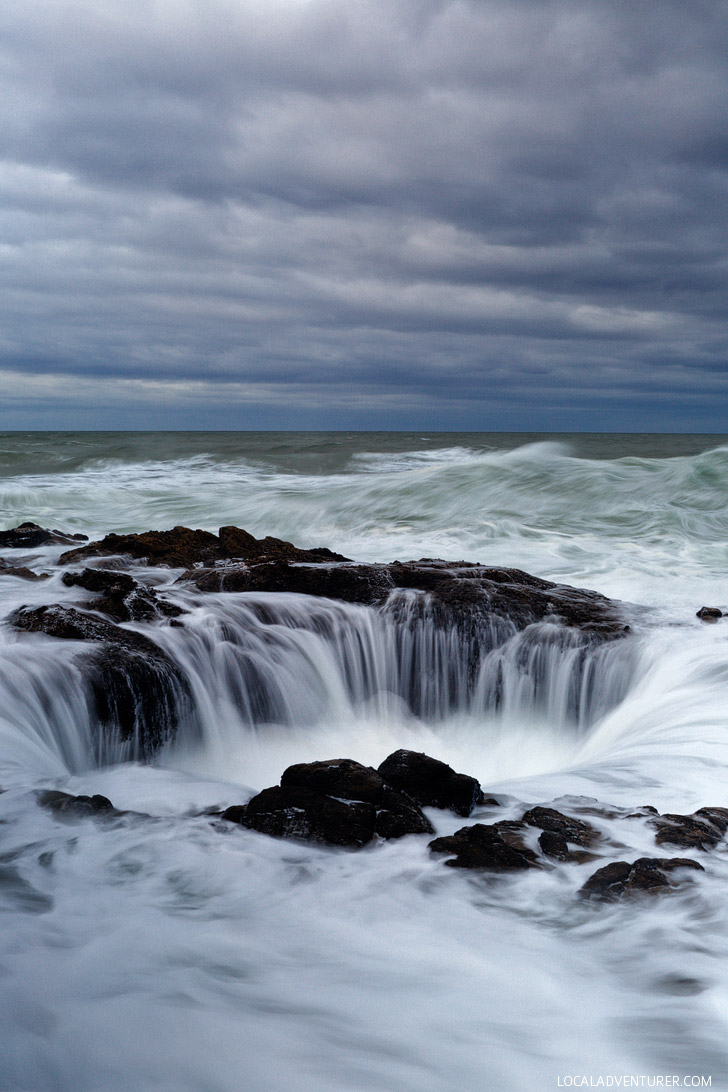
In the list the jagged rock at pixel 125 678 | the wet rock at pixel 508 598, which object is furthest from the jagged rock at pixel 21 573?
the wet rock at pixel 508 598

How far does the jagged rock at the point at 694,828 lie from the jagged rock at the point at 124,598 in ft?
12.1

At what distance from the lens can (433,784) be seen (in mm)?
3670

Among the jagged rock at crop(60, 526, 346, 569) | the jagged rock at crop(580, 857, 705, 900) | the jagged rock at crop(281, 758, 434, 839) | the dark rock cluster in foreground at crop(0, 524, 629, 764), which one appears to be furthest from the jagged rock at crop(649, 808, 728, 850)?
the jagged rock at crop(60, 526, 346, 569)

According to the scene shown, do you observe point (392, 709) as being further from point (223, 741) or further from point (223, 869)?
point (223, 869)

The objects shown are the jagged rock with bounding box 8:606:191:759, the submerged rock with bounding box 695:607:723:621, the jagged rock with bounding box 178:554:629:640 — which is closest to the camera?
the jagged rock with bounding box 8:606:191:759

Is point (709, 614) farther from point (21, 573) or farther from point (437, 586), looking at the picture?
point (21, 573)

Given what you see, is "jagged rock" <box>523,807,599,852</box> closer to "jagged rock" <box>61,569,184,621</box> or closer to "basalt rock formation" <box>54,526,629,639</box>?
"basalt rock formation" <box>54,526,629,639</box>

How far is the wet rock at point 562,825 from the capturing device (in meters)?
3.31

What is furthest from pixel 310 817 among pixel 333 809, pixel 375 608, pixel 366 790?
pixel 375 608

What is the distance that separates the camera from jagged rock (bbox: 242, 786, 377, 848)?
330 centimetres

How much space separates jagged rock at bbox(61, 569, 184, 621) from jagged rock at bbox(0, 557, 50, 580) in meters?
0.94

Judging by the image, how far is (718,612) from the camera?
6992 millimetres

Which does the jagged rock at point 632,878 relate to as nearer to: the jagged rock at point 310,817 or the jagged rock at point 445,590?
the jagged rock at point 310,817

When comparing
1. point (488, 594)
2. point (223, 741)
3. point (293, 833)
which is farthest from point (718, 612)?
point (293, 833)
